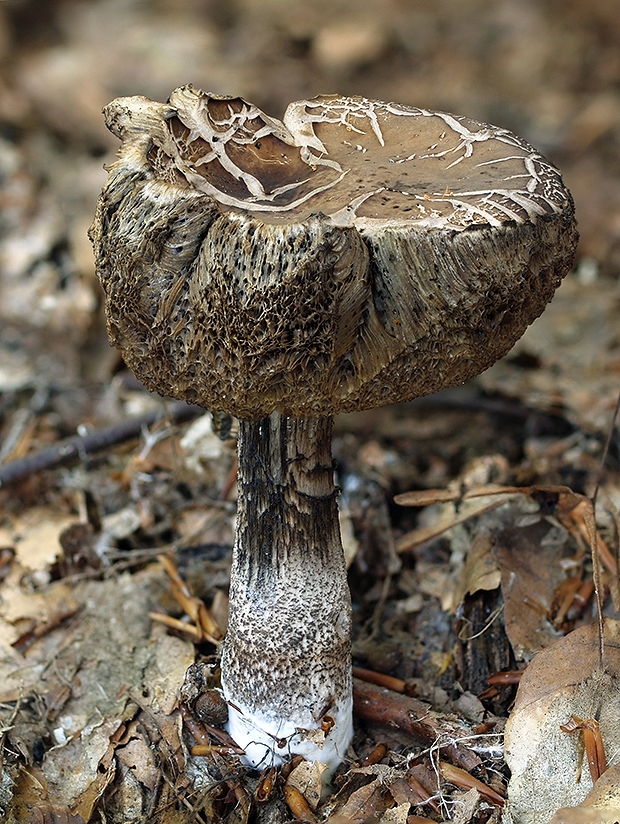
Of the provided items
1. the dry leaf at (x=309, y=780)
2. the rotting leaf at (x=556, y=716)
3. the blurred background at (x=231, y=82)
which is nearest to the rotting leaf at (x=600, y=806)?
the rotting leaf at (x=556, y=716)

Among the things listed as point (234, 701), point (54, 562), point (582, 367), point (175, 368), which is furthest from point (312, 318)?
point (582, 367)

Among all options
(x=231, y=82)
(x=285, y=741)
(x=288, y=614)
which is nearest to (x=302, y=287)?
(x=288, y=614)

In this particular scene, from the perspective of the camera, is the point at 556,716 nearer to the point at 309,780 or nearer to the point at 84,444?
the point at 309,780

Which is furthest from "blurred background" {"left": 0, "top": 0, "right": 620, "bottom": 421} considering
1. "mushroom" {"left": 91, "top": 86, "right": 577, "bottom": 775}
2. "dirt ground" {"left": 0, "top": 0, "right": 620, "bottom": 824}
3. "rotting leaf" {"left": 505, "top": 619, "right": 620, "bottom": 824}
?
"rotting leaf" {"left": 505, "top": 619, "right": 620, "bottom": 824}

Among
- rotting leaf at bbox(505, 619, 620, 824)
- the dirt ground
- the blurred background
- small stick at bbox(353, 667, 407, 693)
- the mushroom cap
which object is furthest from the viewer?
the blurred background

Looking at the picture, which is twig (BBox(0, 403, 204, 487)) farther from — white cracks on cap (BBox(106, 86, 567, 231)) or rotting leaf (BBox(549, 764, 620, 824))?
rotting leaf (BBox(549, 764, 620, 824))

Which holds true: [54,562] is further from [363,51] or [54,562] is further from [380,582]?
[363,51]

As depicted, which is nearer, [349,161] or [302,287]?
[302,287]
